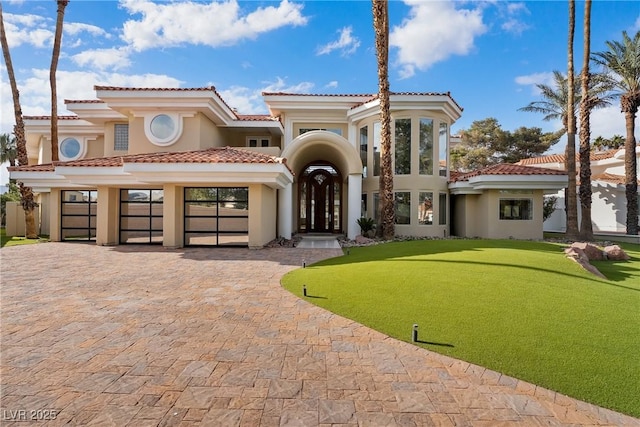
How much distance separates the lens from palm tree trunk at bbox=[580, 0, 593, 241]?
19.5m

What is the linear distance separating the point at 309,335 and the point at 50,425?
3323 mm

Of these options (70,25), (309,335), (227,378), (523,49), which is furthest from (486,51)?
(70,25)

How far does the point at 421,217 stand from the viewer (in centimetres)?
1973

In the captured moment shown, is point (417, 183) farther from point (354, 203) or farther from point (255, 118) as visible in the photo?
point (255, 118)

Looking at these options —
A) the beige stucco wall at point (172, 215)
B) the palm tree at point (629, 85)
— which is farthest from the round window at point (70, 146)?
the palm tree at point (629, 85)

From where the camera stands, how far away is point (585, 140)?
20.2 m

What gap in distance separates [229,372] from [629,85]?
31357mm

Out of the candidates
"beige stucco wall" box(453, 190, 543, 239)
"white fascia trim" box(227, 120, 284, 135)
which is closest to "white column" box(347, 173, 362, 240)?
"white fascia trim" box(227, 120, 284, 135)

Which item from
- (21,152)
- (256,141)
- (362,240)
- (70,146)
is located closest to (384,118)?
(362,240)

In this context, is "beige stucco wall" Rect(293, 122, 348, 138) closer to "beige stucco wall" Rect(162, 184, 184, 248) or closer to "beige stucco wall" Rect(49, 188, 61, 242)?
"beige stucco wall" Rect(162, 184, 184, 248)

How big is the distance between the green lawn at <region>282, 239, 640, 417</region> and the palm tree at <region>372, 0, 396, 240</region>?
23.4 ft

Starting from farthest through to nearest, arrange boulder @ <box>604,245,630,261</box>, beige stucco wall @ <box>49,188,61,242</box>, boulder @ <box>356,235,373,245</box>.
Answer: beige stucco wall @ <box>49,188,61,242</box>
boulder @ <box>356,235,373,245</box>
boulder @ <box>604,245,630,261</box>

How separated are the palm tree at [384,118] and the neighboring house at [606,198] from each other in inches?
798

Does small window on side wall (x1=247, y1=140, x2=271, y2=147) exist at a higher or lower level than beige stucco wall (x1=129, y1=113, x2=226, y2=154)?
higher
